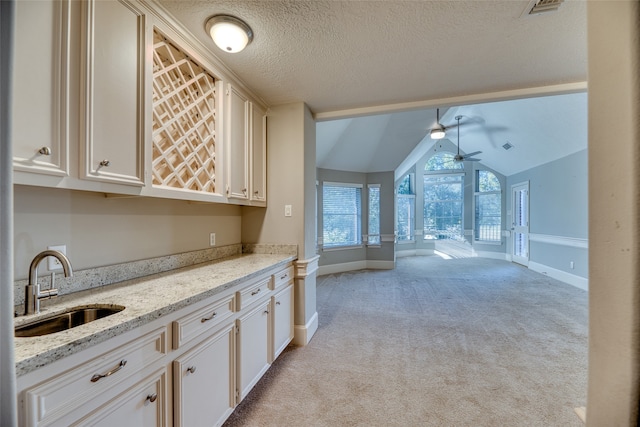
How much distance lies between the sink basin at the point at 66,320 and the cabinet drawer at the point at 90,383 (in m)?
0.22

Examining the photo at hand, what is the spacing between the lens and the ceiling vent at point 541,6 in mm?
1531

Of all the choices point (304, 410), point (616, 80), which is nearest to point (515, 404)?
point (304, 410)

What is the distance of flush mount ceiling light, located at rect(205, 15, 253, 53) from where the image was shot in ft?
5.38

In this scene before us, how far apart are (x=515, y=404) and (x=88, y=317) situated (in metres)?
2.67

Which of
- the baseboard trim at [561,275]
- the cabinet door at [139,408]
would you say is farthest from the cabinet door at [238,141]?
the baseboard trim at [561,275]

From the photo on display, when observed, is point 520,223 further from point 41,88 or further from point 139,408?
→ point 41,88

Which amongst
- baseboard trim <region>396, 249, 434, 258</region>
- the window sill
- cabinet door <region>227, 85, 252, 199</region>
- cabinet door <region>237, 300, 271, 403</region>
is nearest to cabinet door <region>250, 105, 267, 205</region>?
cabinet door <region>227, 85, 252, 199</region>

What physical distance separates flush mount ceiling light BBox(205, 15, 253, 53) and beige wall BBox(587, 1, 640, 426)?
175 centimetres

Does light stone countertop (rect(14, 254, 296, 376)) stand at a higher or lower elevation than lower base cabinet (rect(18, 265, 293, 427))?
higher

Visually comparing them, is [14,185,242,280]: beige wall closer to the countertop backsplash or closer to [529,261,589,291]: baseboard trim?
the countertop backsplash

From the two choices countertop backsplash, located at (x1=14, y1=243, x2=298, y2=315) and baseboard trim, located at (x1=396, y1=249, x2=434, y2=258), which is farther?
baseboard trim, located at (x1=396, y1=249, x2=434, y2=258)

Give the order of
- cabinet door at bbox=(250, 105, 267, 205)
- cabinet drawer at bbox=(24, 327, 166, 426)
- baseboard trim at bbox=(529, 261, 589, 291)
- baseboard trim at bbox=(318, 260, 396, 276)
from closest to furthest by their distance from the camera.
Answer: cabinet drawer at bbox=(24, 327, 166, 426)
cabinet door at bbox=(250, 105, 267, 205)
baseboard trim at bbox=(529, 261, 589, 291)
baseboard trim at bbox=(318, 260, 396, 276)

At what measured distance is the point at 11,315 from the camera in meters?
0.48

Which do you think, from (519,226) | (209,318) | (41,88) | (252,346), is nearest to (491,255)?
(519,226)
